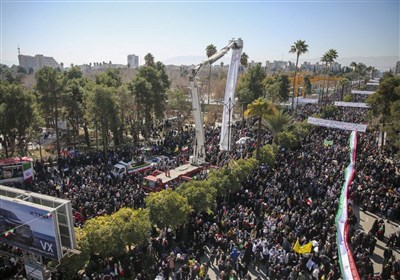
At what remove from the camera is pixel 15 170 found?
23.0 meters

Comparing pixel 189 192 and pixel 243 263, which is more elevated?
pixel 189 192

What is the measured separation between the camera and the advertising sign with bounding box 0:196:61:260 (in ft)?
37.3

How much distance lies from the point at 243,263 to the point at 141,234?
4925 mm

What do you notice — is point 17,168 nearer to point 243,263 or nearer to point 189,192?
point 189,192

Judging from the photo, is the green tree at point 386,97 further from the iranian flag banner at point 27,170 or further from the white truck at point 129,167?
the iranian flag banner at point 27,170

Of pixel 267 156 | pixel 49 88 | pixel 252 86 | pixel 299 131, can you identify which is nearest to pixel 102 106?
pixel 49 88

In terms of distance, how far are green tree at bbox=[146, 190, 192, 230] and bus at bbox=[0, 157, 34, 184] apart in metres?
13.0

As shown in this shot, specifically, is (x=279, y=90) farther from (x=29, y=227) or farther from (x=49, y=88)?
(x=29, y=227)

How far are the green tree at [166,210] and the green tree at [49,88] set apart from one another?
19.5 meters

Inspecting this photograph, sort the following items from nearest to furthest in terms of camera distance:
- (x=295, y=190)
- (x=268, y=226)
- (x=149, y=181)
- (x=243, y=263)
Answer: (x=243, y=263)
(x=268, y=226)
(x=295, y=190)
(x=149, y=181)

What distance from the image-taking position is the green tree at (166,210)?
49.1 feet

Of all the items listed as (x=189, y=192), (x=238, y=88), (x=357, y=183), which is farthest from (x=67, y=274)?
(x=238, y=88)

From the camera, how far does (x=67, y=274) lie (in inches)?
474

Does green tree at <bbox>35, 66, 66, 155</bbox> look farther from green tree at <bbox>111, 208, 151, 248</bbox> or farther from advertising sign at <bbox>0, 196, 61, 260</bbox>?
green tree at <bbox>111, 208, 151, 248</bbox>
